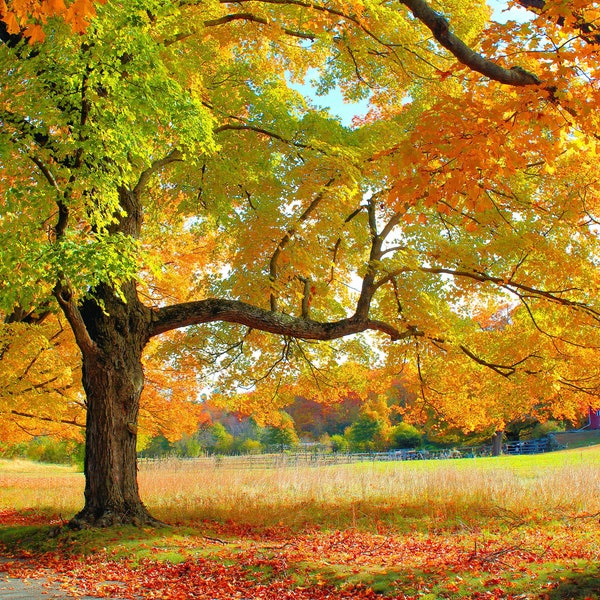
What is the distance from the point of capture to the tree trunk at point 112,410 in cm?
842

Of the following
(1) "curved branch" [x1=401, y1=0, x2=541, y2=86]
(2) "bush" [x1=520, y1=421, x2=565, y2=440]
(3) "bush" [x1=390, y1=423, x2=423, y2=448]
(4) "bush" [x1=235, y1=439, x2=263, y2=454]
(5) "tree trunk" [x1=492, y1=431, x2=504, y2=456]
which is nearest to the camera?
(1) "curved branch" [x1=401, y1=0, x2=541, y2=86]

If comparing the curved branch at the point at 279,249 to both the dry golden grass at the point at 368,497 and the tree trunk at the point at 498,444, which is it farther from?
the tree trunk at the point at 498,444

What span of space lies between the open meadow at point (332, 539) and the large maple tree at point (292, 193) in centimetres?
129

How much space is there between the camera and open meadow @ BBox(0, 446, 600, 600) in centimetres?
554

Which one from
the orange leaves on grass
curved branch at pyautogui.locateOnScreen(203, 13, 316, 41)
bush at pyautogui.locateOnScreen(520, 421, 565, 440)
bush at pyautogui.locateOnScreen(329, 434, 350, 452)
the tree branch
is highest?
curved branch at pyautogui.locateOnScreen(203, 13, 316, 41)

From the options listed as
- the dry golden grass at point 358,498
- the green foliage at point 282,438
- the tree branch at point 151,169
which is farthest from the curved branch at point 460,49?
the green foliage at point 282,438

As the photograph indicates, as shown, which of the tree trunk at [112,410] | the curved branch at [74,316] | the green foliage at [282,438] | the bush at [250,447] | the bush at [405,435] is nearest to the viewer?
the curved branch at [74,316]

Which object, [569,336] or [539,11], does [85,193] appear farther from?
[569,336]

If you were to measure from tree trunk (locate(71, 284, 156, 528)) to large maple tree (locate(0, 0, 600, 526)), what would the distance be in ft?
0.10

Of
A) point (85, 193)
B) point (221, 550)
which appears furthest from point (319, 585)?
point (85, 193)

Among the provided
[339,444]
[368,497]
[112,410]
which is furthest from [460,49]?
[339,444]

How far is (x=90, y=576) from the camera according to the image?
6.50m

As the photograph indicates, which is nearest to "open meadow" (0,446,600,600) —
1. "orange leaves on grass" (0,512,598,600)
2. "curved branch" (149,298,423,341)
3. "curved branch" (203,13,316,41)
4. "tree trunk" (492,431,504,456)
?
"orange leaves on grass" (0,512,598,600)

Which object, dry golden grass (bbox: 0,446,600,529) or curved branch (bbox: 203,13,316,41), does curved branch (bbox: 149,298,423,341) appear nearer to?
dry golden grass (bbox: 0,446,600,529)
